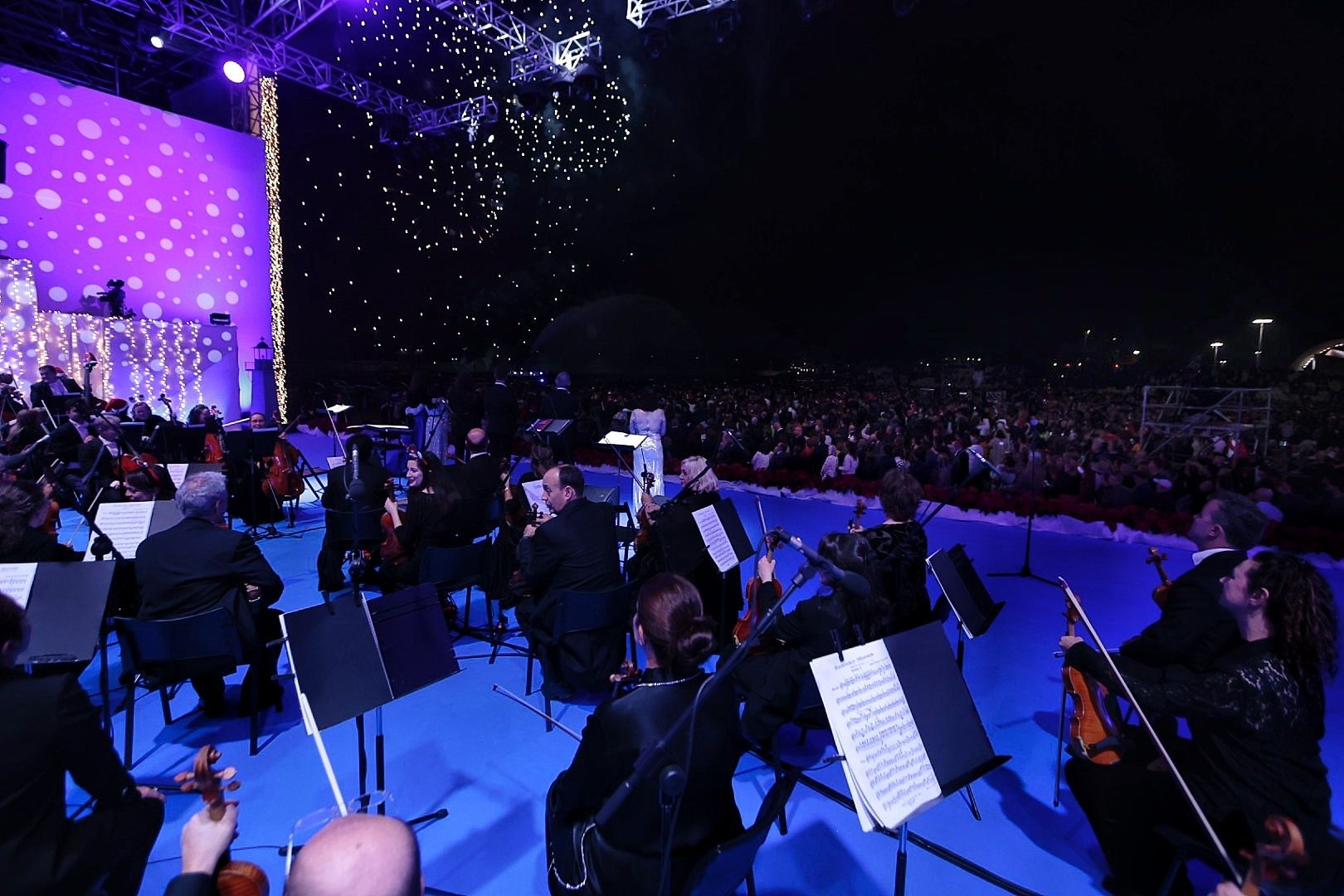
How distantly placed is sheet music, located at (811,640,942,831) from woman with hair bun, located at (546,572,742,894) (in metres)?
0.33

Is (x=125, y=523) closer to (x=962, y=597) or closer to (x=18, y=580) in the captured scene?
(x=18, y=580)

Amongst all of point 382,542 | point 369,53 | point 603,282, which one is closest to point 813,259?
point 603,282

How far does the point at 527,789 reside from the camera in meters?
3.37

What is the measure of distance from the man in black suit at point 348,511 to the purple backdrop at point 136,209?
10136mm

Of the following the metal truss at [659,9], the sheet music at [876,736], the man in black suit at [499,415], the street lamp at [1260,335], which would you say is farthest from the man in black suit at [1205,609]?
the street lamp at [1260,335]

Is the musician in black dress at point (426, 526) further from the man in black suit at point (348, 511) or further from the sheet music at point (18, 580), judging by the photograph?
the sheet music at point (18, 580)

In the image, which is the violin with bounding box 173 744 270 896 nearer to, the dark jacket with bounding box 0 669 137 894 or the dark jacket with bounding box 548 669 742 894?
the dark jacket with bounding box 0 669 137 894

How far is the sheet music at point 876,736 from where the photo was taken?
1.85m

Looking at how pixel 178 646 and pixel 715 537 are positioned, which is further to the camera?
pixel 715 537

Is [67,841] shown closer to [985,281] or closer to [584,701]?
Answer: [584,701]

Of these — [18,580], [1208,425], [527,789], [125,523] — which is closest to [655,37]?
[125,523]

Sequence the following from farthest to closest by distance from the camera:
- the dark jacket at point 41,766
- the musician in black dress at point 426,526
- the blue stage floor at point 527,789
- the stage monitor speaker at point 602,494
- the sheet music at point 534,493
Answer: the stage monitor speaker at point 602,494 → the sheet music at point 534,493 → the musician in black dress at point 426,526 → the blue stage floor at point 527,789 → the dark jacket at point 41,766

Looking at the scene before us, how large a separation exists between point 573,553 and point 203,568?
185 centimetres

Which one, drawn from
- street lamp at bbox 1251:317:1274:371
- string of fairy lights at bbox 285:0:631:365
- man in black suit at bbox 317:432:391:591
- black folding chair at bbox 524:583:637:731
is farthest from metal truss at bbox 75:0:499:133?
street lamp at bbox 1251:317:1274:371
